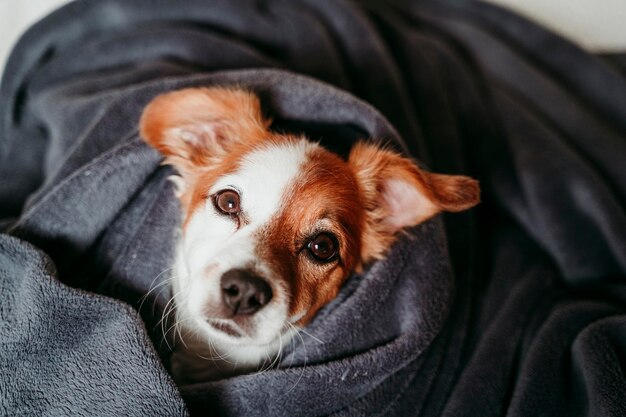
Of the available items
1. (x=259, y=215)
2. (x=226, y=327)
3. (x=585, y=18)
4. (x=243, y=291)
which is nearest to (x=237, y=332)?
(x=226, y=327)

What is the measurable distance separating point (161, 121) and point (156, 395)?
2.05 feet

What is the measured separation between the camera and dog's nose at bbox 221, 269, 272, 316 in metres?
1.01

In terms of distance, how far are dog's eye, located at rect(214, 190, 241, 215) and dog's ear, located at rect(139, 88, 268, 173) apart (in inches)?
7.0

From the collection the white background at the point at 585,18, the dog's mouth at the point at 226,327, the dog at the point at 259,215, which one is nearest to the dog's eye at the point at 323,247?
the dog at the point at 259,215

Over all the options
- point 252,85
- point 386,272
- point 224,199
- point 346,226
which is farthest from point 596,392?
point 252,85

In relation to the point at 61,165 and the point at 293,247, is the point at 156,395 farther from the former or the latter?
the point at 61,165

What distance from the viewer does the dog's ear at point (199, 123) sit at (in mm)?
1219

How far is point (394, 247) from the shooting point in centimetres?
133

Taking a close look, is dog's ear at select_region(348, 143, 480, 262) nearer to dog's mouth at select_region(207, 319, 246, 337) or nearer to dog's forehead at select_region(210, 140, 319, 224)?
dog's forehead at select_region(210, 140, 319, 224)

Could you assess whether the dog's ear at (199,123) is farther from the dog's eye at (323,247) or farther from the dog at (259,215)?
the dog's eye at (323,247)

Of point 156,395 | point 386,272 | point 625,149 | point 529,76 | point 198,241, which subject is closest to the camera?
point 156,395

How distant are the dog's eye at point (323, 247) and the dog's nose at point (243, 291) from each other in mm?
181

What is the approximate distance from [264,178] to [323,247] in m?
0.21

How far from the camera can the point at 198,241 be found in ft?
3.82
